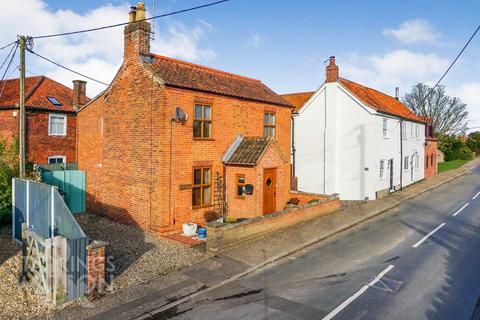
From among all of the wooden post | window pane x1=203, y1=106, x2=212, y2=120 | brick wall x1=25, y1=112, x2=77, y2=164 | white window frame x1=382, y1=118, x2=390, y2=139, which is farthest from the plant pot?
white window frame x1=382, y1=118, x2=390, y2=139

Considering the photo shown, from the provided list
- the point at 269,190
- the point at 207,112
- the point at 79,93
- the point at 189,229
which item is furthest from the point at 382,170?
the point at 79,93

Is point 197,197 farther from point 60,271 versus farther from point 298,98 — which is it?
point 298,98

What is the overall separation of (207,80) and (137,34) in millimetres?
3610

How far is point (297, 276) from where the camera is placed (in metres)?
9.92

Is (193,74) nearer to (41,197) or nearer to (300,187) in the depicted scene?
(41,197)

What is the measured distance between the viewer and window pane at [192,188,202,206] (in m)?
14.7

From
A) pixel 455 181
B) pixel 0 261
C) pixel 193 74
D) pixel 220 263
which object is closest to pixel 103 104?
Result: pixel 193 74

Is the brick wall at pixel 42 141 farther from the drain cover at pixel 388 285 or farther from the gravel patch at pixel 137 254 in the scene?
the drain cover at pixel 388 285

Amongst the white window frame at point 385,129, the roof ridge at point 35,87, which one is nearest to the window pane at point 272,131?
the white window frame at point 385,129

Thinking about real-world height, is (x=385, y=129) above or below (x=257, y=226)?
above

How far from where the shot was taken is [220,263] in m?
10.8

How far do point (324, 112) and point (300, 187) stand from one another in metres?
5.93

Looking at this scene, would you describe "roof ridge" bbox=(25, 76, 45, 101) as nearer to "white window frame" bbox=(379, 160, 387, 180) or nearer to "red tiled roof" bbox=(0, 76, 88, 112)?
"red tiled roof" bbox=(0, 76, 88, 112)

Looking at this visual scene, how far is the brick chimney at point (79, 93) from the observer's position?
23938mm
